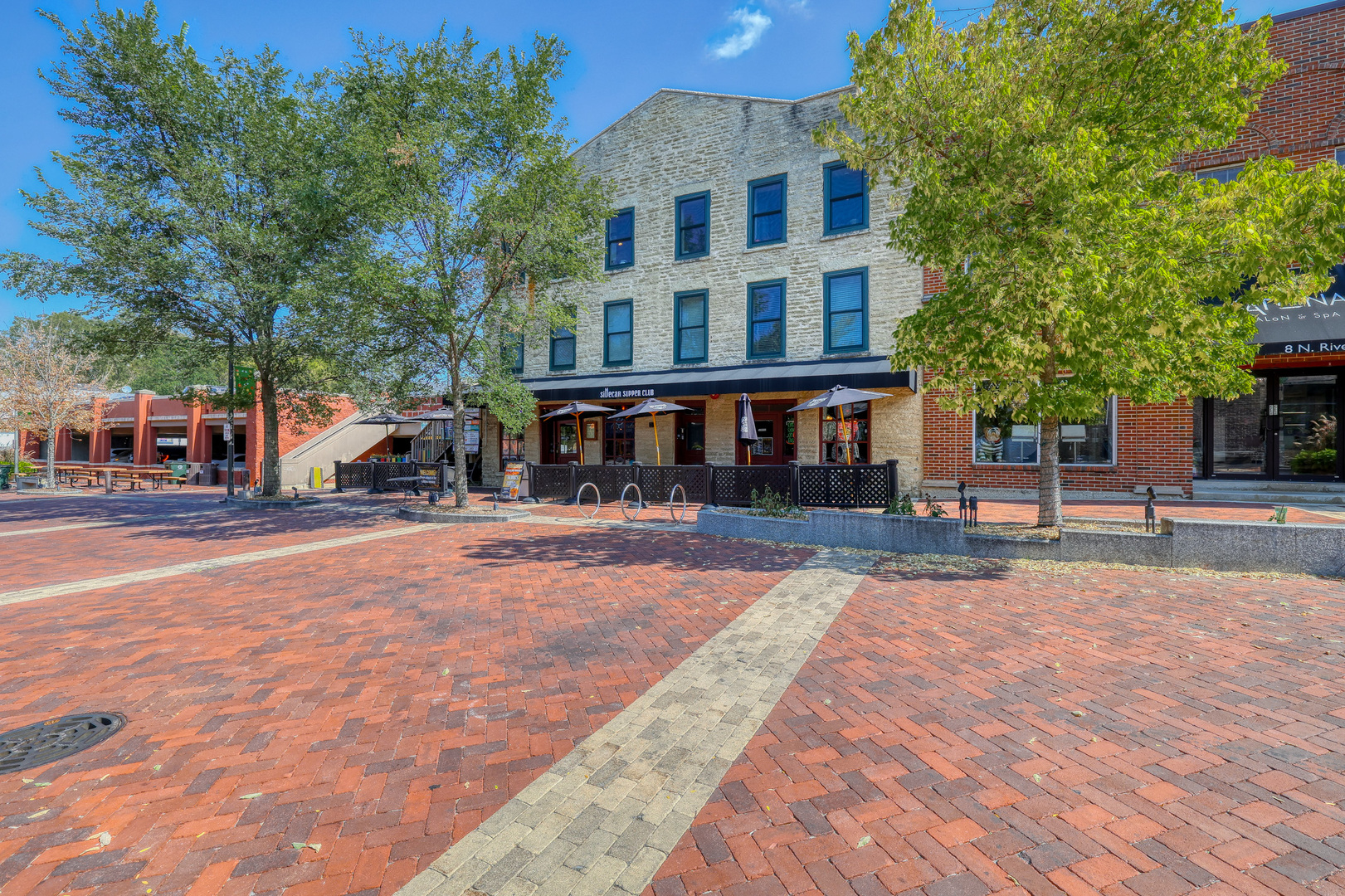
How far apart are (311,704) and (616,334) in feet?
52.4

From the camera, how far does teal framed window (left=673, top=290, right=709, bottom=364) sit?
17.5 metres

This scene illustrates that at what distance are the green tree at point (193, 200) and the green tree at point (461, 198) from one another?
5.63 feet

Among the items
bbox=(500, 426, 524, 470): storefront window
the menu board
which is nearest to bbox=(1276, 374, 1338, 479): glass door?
the menu board

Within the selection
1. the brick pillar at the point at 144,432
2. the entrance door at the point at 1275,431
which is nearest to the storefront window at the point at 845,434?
the entrance door at the point at 1275,431

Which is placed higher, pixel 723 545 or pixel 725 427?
pixel 725 427

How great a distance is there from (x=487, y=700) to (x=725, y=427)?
1349 centimetres

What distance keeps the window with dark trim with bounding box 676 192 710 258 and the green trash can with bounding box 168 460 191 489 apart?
75.1 feet

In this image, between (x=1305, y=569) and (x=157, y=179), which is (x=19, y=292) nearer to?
(x=157, y=179)

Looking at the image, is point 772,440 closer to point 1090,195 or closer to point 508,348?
point 508,348

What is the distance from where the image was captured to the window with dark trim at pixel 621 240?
61.4 feet

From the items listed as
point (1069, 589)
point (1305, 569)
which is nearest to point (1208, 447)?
point (1305, 569)

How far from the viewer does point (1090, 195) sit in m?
6.53

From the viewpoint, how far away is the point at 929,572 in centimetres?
750

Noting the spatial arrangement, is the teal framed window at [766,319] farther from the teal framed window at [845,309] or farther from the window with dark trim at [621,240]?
the window with dark trim at [621,240]
